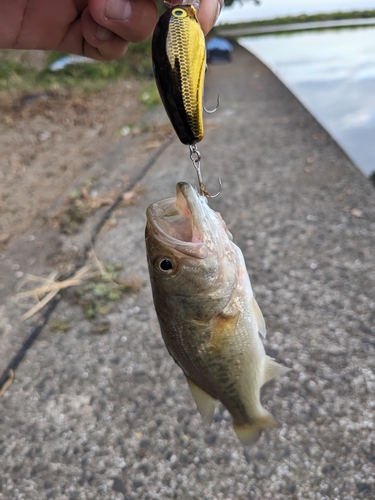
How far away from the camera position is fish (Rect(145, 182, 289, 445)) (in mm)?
Result: 1564

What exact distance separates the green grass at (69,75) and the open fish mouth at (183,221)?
9.96m

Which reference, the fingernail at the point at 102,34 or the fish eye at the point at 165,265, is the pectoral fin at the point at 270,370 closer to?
the fish eye at the point at 165,265

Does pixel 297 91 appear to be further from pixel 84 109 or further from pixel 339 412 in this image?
pixel 339 412

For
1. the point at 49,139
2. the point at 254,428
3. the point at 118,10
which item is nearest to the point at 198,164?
the point at 118,10

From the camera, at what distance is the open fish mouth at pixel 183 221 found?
1515mm

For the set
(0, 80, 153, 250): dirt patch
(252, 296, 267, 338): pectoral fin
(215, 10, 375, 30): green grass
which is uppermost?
(252, 296, 267, 338): pectoral fin

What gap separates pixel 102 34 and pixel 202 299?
4.68ft

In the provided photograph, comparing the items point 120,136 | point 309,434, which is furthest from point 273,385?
point 120,136

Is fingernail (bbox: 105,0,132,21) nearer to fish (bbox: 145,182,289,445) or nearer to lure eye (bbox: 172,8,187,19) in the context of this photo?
lure eye (bbox: 172,8,187,19)

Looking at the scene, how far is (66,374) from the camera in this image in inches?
123

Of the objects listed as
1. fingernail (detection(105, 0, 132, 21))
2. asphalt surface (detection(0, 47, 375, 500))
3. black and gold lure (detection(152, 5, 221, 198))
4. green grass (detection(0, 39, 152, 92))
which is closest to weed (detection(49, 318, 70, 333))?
asphalt surface (detection(0, 47, 375, 500))

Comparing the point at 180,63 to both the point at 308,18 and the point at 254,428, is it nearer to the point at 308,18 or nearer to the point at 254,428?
the point at 254,428

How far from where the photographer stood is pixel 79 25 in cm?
242

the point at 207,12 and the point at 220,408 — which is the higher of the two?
the point at 207,12
